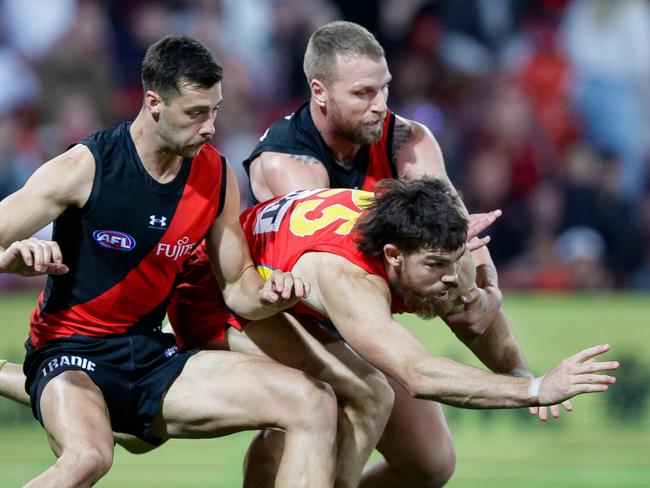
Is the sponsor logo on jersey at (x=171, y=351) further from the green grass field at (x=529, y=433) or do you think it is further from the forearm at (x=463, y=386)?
the green grass field at (x=529, y=433)

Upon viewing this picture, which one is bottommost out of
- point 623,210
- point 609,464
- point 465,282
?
point 609,464

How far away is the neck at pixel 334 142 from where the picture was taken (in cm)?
629

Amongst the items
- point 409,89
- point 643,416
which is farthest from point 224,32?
point 643,416

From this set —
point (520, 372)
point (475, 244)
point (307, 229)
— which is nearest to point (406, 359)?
point (307, 229)

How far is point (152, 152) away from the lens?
5477mm

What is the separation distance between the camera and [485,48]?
11523 mm

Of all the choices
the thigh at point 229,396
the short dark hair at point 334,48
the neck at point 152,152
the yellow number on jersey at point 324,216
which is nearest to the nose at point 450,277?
the yellow number on jersey at point 324,216

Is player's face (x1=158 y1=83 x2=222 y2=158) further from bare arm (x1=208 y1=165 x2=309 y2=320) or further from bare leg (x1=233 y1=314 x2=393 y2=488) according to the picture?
bare leg (x1=233 y1=314 x2=393 y2=488)

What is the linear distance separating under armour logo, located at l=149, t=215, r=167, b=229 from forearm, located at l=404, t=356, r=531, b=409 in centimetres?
129

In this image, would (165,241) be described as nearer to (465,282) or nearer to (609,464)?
(465,282)

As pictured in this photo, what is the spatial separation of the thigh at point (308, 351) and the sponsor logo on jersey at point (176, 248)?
0.48 meters

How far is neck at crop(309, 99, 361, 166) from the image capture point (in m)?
6.29

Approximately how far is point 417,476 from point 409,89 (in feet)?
18.6

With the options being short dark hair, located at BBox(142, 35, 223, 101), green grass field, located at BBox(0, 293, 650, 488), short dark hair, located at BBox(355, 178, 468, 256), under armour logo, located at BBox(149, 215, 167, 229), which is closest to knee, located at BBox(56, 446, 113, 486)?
under armour logo, located at BBox(149, 215, 167, 229)
